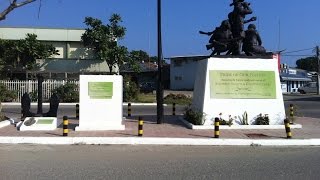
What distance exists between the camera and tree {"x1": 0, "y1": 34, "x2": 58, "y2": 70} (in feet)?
126

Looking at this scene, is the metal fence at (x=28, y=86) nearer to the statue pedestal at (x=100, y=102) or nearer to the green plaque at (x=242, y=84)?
the green plaque at (x=242, y=84)

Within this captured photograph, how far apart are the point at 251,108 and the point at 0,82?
2265cm

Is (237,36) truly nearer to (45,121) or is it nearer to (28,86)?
(45,121)

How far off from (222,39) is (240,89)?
2600 millimetres

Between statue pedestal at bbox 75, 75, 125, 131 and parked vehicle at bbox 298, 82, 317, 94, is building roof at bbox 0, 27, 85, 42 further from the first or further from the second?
parked vehicle at bbox 298, 82, 317, 94

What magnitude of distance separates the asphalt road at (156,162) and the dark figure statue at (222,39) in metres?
7.09

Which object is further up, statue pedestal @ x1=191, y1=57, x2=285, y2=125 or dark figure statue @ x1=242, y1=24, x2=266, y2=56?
dark figure statue @ x1=242, y1=24, x2=266, y2=56

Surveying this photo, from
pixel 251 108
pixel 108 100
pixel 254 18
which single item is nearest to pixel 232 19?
pixel 254 18

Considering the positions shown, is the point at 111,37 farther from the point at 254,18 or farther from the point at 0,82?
the point at 254,18

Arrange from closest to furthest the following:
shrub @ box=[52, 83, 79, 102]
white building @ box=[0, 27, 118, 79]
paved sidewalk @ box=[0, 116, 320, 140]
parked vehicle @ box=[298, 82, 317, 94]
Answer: paved sidewalk @ box=[0, 116, 320, 140] < shrub @ box=[52, 83, 79, 102] < white building @ box=[0, 27, 118, 79] < parked vehicle @ box=[298, 82, 317, 94]

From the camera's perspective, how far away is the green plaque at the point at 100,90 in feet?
58.1

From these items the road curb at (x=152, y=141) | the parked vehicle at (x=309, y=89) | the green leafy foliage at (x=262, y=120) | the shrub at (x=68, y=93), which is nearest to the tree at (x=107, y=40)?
the shrub at (x=68, y=93)

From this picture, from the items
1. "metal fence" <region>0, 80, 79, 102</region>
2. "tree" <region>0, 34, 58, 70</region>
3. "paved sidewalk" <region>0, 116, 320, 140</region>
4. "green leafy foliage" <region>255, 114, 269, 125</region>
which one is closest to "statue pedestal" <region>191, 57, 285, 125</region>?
"green leafy foliage" <region>255, 114, 269, 125</region>

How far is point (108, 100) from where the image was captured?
1784 cm
